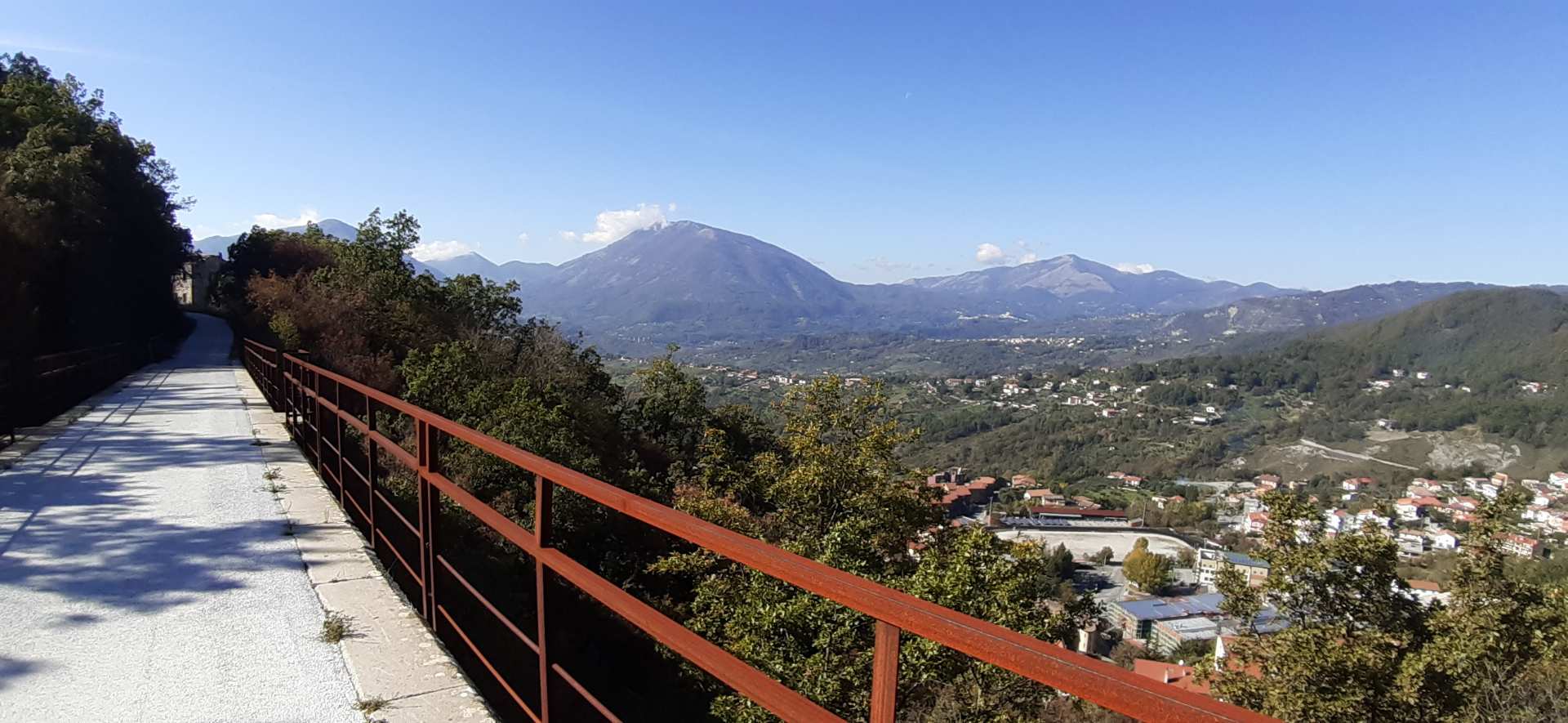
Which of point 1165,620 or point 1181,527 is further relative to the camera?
point 1181,527

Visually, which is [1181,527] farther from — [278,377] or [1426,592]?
[278,377]

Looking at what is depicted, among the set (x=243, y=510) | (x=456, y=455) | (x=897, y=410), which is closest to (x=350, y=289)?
(x=456, y=455)

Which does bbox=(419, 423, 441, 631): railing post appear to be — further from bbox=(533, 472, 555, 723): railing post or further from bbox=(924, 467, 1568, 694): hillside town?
bbox=(924, 467, 1568, 694): hillside town

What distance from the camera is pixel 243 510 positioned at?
5.25 metres

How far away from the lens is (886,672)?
3.95 feet

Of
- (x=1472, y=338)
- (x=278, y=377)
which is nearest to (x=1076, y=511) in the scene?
(x=278, y=377)

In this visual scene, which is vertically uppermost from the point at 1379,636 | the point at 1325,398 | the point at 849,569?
the point at 849,569

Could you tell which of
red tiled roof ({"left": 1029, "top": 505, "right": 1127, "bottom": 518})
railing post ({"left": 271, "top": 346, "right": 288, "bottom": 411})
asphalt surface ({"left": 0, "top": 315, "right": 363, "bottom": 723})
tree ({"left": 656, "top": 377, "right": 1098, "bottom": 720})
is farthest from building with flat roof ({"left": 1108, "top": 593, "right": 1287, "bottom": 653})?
asphalt surface ({"left": 0, "top": 315, "right": 363, "bottom": 723})

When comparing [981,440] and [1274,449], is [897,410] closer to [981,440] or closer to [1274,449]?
[981,440]

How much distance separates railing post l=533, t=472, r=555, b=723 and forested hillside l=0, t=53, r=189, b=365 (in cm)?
1120

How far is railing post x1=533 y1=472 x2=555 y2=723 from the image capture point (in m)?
2.19

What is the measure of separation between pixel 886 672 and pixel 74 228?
78.8 feet

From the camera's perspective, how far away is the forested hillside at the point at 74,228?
1365 cm

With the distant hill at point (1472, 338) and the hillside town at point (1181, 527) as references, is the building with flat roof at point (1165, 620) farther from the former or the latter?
the distant hill at point (1472, 338)
